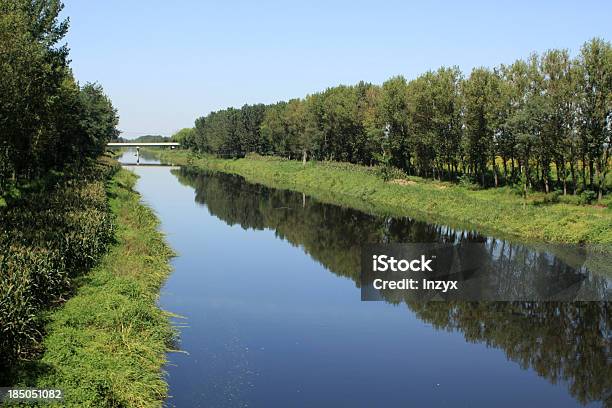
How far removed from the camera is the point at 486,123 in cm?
6134

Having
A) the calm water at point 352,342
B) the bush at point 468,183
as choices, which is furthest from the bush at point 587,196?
the bush at point 468,183

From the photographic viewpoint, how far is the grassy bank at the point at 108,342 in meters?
14.5

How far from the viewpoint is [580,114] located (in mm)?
47375

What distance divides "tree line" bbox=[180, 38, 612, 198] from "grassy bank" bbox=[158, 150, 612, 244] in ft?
12.6

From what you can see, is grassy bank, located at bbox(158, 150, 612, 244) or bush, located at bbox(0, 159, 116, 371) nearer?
bush, located at bbox(0, 159, 116, 371)

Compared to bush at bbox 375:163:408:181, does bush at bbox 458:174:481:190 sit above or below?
below

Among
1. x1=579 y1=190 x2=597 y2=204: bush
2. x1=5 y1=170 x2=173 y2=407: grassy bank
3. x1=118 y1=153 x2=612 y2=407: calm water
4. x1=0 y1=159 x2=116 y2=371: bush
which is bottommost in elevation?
x1=118 y1=153 x2=612 y2=407: calm water

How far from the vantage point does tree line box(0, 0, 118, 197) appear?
97.2 ft

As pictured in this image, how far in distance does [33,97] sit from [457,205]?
3733cm

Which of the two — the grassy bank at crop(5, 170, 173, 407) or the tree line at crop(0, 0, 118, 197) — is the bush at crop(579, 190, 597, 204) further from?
the tree line at crop(0, 0, 118, 197)

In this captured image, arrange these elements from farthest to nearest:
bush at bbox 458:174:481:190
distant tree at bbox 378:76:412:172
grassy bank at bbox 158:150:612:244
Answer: distant tree at bbox 378:76:412:172 → bush at bbox 458:174:481:190 → grassy bank at bbox 158:150:612:244

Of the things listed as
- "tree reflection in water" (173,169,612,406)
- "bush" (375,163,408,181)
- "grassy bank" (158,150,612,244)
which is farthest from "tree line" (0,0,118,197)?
"bush" (375,163,408,181)

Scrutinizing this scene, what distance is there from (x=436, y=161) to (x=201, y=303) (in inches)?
2167

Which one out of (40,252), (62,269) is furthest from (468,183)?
(40,252)
